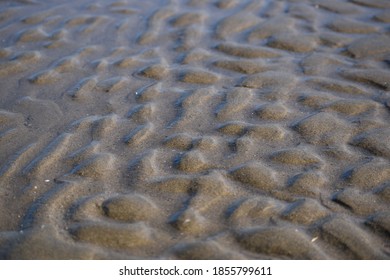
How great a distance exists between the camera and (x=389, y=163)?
1.79 meters

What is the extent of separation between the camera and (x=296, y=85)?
2.40 meters

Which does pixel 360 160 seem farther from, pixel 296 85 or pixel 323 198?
pixel 296 85

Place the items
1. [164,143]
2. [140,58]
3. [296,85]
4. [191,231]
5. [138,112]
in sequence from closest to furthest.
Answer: [191,231] → [164,143] → [138,112] → [296,85] → [140,58]

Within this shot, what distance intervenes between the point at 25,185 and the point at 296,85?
52.5 inches

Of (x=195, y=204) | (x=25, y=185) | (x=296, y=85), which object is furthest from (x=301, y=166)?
(x=25, y=185)

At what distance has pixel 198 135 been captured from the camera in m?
2.03

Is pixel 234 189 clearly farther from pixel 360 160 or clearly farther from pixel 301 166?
pixel 360 160

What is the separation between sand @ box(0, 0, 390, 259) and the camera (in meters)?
1.51

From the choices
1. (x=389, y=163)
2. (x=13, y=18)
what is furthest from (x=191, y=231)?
(x=13, y=18)

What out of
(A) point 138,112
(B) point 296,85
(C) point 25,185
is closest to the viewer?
(C) point 25,185

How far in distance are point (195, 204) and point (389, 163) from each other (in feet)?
2.40

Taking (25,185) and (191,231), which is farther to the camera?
(25,185)

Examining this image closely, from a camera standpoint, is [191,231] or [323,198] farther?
[323,198]

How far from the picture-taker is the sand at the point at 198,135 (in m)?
1.51
